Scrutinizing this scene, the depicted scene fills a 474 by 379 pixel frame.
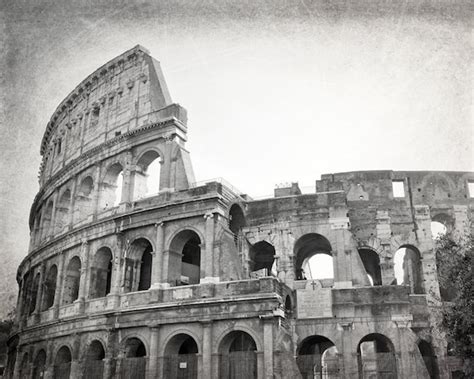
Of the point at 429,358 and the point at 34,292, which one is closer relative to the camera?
the point at 429,358

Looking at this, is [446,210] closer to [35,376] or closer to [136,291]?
[136,291]

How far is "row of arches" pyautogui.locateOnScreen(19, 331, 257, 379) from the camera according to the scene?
57.0 feet

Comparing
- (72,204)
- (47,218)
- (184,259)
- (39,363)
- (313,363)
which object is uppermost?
(47,218)

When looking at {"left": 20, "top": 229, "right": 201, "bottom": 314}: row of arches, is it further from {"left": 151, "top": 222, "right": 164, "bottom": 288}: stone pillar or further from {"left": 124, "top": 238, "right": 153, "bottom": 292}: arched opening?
{"left": 151, "top": 222, "right": 164, "bottom": 288}: stone pillar

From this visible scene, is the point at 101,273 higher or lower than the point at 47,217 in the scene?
lower

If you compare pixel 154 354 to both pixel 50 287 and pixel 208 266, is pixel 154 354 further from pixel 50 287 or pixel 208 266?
pixel 50 287

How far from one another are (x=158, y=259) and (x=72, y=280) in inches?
224

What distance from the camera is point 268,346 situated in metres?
16.9

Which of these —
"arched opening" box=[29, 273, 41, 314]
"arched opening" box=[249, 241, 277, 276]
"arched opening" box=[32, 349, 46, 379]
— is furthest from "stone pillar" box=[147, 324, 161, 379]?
"arched opening" box=[29, 273, 41, 314]

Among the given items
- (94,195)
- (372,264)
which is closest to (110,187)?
(94,195)

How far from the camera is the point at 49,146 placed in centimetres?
3048

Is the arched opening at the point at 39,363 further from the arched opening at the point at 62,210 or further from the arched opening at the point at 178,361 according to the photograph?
the arched opening at the point at 178,361

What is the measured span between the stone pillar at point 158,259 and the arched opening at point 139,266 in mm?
1173

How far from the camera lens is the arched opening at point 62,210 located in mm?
25789
